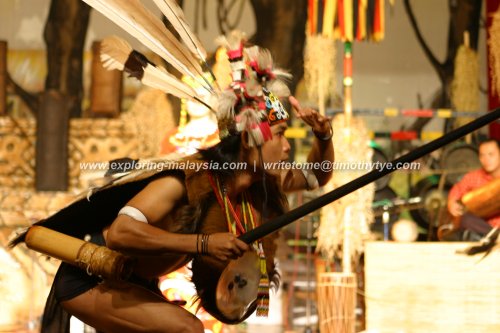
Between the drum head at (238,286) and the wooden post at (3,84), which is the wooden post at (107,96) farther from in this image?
the drum head at (238,286)

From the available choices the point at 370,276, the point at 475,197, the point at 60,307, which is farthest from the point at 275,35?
the point at 60,307

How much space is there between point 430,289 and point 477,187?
45.9 inches

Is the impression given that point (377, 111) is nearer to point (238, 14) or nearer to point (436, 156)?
point (436, 156)

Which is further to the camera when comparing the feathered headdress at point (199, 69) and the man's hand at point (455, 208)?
the man's hand at point (455, 208)

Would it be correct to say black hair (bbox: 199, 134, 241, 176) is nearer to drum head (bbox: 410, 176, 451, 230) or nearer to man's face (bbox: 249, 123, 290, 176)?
man's face (bbox: 249, 123, 290, 176)

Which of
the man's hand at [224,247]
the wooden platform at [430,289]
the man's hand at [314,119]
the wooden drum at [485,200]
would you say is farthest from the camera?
the wooden drum at [485,200]

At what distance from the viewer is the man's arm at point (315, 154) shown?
2.33m

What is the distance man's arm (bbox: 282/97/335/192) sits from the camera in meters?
2.33

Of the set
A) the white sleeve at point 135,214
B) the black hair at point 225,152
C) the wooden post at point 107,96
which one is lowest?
the white sleeve at point 135,214

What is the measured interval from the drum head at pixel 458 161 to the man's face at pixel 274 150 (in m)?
3.74

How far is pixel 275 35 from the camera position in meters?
6.17

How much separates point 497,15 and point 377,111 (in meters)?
1.16

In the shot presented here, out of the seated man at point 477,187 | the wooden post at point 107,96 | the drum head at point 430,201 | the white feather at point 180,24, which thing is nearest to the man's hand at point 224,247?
the white feather at point 180,24

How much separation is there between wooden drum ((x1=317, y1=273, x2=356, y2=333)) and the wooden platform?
0.35 ft
